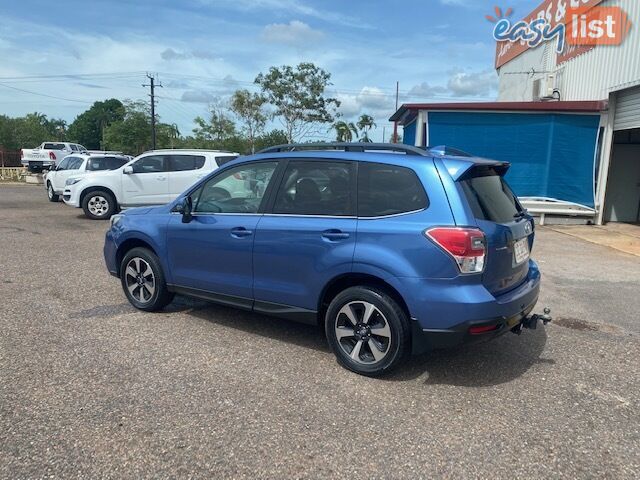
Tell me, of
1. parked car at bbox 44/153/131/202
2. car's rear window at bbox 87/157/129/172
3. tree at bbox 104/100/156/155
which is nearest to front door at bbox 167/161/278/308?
parked car at bbox 44/153/131/202

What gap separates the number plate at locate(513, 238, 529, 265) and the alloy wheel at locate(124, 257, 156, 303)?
339 centimetres

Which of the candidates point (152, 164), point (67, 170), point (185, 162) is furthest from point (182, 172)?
point (67, 170)

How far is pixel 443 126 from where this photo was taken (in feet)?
44.7

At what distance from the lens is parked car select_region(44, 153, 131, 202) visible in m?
15.4

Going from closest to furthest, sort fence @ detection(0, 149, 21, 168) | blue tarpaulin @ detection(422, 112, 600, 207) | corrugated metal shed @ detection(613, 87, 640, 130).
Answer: corrugated metal shed @ detection(613, 87, 640, 130) < blue tarpaulin @ detection(422, 112, 600, 207) < fence @ detection(0, 149, 21, 168)

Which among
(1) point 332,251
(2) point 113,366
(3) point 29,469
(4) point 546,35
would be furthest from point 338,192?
(4) point 546,35

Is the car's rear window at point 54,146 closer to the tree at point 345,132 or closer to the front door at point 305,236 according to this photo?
the tree at point 345,132

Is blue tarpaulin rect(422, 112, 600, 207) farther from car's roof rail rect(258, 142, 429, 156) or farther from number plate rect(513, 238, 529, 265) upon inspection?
number plate rect(513, 238, 529, 265)

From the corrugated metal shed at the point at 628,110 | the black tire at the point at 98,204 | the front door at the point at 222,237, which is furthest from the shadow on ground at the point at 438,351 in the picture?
the corrugated metal shed at the point at 628,110

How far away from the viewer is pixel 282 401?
11.5 ft

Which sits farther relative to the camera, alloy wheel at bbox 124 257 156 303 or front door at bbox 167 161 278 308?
alloy wheel at bbox 124 257 156 303

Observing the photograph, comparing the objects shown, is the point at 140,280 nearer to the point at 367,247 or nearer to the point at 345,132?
the point at 367,247

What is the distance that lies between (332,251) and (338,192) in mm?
482

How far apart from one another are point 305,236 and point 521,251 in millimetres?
1667
